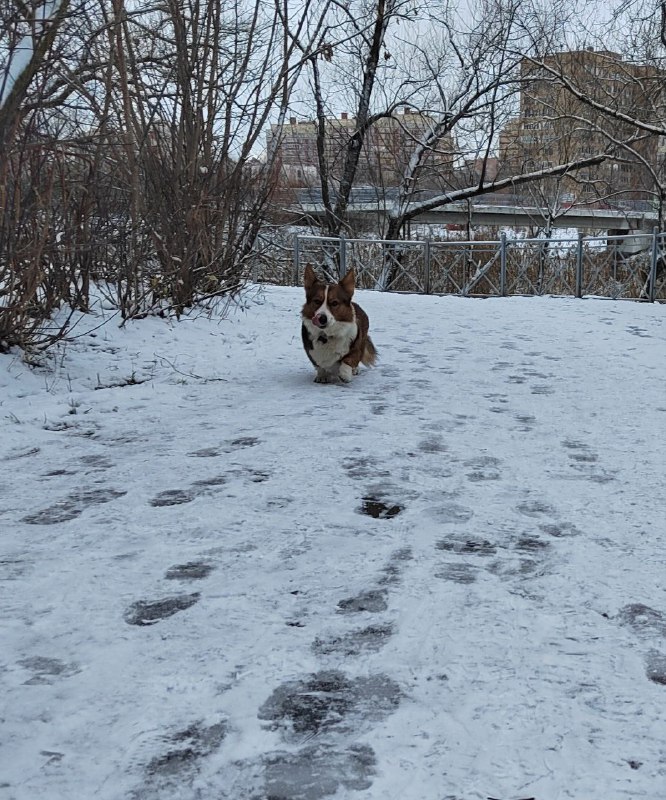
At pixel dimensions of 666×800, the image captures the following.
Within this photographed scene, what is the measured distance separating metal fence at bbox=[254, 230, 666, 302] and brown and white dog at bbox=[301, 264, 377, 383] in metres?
7.84

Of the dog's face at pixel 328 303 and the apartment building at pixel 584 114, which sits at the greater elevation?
the apartment building at pixel 584 114

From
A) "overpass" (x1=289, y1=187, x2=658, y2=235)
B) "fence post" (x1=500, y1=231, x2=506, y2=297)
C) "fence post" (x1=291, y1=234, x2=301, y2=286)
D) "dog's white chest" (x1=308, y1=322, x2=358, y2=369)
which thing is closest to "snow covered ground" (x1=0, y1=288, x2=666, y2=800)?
"dog's white chest" (x1=308, y1=322, x2=358, y2=369)

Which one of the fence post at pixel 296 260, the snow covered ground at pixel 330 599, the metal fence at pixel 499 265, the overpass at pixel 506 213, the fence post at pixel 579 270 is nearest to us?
the snow covered ground at pixel 330 599

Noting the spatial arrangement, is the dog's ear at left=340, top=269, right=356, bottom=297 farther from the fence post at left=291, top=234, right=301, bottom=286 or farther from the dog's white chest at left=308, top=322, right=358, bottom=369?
the fence post at left=291, top=234, right=301, bottom=286

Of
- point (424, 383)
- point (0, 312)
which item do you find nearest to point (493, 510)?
point (424, 383)

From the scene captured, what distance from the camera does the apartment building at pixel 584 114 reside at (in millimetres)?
16297

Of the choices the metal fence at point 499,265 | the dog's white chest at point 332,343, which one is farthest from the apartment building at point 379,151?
the dog's white chest at point 332,343

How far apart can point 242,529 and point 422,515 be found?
67 centimetres

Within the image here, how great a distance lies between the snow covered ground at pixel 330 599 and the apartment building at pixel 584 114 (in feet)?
41.9

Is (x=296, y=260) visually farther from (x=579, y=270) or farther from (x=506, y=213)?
(x=506, y=213)

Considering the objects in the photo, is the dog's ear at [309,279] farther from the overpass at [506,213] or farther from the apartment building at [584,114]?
the overpass at [506,213]

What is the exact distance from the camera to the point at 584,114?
20.5 meters

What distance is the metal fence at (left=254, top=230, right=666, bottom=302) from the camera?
560 inches

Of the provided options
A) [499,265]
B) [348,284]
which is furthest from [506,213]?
[348,284]
